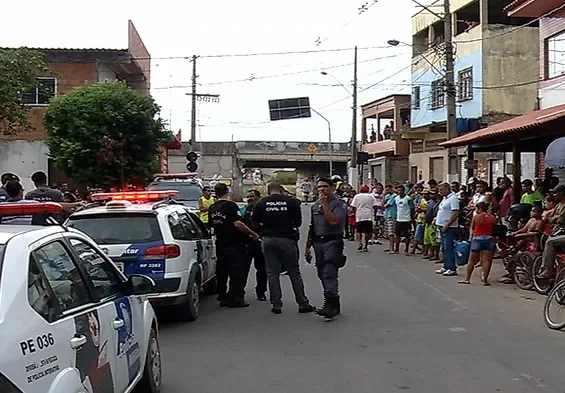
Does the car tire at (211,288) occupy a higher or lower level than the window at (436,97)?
lower

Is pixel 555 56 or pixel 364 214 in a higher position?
pixel 555 56

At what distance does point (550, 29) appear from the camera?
24.3m

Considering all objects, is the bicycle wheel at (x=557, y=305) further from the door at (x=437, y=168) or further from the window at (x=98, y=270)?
the door at (x=437, y=168)

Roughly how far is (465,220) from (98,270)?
13.1 metres

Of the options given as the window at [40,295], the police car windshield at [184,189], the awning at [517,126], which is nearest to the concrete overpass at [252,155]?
the police car windshield at [184,189]

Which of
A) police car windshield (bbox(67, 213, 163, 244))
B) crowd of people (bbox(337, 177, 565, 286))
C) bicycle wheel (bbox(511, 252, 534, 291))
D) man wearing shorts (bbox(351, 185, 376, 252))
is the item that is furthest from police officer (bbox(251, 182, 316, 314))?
man wearing shorts (bbox(351, 185, 376, 252))

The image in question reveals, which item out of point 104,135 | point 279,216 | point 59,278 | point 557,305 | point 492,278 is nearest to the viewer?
point 59,278

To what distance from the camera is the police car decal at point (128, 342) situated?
5.75m

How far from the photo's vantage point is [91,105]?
83.7ft

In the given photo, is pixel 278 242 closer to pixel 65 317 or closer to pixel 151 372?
pixel 151 372

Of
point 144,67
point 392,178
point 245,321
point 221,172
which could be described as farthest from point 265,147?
point 245,321

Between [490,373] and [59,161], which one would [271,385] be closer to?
[490,373]

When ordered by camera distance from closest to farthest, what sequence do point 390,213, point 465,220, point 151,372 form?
point 151,372, point 465,220, point 390,213

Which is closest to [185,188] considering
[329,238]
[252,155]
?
[329,238]
